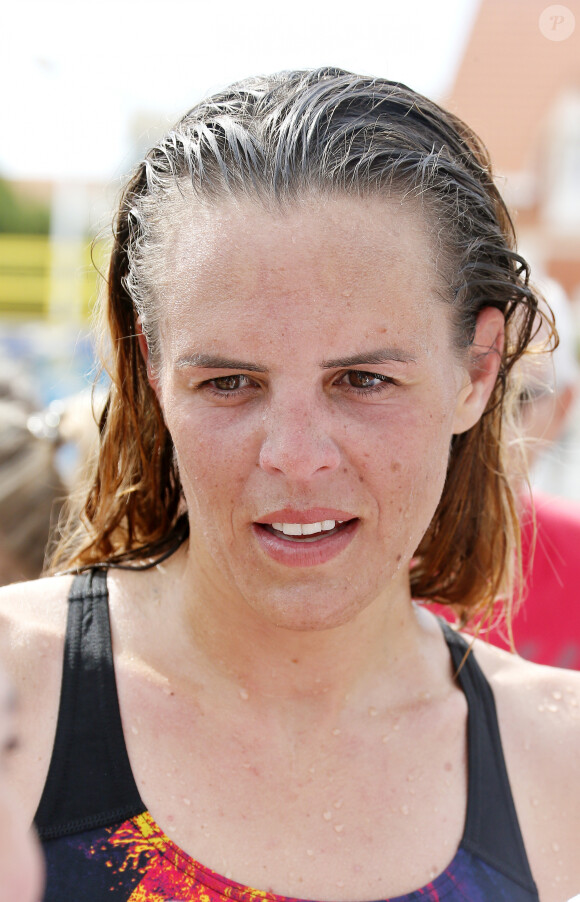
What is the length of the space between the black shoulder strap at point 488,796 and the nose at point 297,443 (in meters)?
0.70

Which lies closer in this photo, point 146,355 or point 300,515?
point 300,515

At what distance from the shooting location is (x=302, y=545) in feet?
4.68

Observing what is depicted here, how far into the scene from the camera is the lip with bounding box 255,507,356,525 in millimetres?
1401

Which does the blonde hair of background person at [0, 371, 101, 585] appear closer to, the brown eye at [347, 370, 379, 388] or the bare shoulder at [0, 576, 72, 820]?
the bare shoulder at [0, 576, 72, 820]

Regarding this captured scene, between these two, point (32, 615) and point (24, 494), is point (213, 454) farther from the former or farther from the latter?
point (24, 494)

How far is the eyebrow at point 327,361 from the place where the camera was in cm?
138

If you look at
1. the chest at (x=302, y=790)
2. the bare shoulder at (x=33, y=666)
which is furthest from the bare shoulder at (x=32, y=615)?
the chest at (x=302, y=790)

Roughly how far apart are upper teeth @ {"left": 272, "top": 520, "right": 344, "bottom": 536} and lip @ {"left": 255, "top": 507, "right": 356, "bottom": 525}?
12 mm

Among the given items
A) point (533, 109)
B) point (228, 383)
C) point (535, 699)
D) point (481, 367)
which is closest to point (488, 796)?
point (535, 699)

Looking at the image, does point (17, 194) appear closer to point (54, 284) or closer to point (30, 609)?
point (54, 284)

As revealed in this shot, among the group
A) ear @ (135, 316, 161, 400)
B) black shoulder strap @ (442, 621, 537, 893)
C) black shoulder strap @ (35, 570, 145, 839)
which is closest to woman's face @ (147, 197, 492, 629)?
ear @ (135, 316, 161, 400)

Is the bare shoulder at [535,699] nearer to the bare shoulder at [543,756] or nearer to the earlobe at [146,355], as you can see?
the bare shoulder at [543,756]

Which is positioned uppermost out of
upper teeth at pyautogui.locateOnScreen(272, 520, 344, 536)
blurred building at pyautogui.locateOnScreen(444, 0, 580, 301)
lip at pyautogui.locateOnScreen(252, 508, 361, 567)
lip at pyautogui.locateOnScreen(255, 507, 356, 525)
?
blurred building at pyautogui.locateOnScreen(444, 0, 580, 301)

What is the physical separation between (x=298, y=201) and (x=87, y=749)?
93cm
